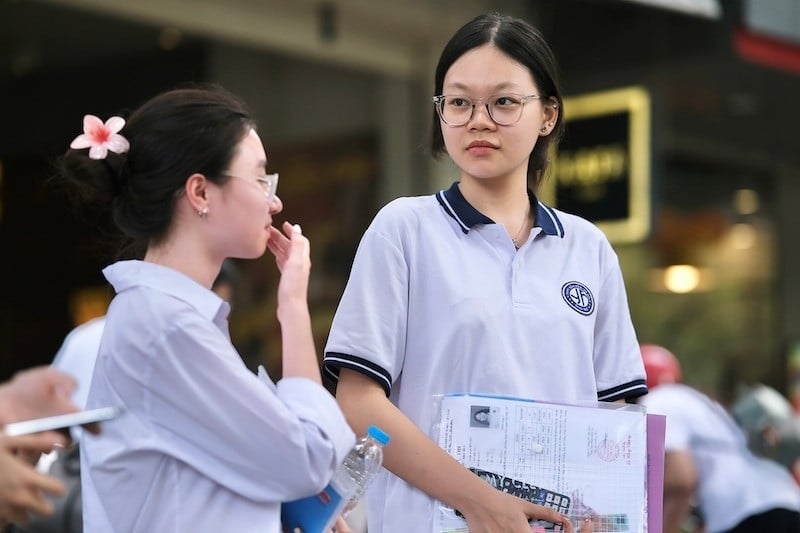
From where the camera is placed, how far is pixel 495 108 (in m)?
2.63

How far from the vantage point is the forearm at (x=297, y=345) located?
224 cm

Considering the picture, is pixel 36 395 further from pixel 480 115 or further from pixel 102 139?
pixel 480 115

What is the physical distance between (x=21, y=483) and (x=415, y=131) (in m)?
7.40

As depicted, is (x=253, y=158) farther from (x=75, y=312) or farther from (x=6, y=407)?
(x=75, y=312)

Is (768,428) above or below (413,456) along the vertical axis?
above

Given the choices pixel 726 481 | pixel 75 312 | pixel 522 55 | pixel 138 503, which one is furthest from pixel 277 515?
pixel 75 312

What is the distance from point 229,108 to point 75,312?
9.00 metres

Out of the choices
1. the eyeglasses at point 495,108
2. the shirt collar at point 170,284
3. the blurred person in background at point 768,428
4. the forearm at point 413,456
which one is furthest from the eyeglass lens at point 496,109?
the blurred person in background at point 768,428

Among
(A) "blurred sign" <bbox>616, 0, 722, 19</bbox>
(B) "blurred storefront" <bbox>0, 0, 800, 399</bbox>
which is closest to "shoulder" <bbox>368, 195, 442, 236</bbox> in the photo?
(B) "blurred storefront" <bbox>0, 0, 800, 399</bbox>

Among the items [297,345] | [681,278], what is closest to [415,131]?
[681,278]

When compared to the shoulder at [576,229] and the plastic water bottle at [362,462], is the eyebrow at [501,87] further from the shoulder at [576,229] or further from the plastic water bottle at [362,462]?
the plastic water bottle at [362,462]

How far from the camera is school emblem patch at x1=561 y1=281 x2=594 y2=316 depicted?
261 cm

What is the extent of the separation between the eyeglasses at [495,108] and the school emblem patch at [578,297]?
14.1 inches

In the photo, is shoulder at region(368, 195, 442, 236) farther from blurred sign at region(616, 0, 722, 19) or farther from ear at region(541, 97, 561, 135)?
blurred sign at region(616, 0, 722, 19)
